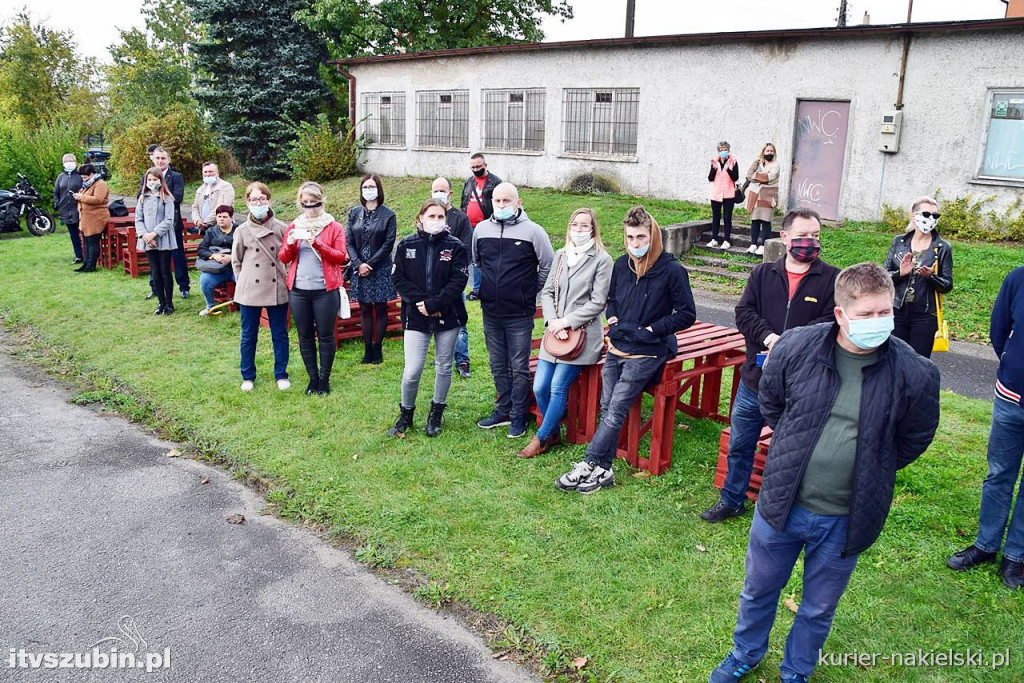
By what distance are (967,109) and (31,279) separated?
15.9 metres

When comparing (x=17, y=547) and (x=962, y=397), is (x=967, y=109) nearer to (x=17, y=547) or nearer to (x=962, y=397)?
(x=962, y=397)

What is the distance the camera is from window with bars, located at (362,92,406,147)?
82.0 feet

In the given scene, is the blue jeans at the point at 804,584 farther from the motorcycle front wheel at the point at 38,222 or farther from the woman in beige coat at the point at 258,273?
the motorcycle front wheel at the point at 38,222

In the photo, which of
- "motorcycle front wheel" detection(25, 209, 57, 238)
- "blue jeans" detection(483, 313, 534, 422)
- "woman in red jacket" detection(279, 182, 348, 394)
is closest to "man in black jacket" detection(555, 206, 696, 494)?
"blue jeans" detection(483, 313, 534, 422)

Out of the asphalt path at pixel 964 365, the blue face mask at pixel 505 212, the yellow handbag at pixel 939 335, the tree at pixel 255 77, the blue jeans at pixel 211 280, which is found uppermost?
the tree at pixel 255 77

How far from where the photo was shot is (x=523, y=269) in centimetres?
666

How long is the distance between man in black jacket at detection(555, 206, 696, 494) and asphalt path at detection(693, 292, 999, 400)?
3812mm

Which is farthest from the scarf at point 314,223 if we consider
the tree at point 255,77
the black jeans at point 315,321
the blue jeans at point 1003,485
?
the tree at point 255,77

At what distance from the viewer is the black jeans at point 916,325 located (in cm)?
618

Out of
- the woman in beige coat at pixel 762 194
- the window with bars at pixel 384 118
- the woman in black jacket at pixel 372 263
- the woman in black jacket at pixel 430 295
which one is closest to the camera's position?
the woman in black jacket at pixel 430 295

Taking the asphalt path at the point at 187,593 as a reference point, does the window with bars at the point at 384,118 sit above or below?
above

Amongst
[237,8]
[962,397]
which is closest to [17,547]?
[962,397]

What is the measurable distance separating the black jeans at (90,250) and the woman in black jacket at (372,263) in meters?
7.31

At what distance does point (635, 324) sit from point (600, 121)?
15.2 meters
